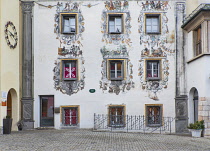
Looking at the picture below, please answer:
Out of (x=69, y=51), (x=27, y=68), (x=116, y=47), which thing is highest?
(x=116, y=47)

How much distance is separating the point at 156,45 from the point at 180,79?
2.51 m

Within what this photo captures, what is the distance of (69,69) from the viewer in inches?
807

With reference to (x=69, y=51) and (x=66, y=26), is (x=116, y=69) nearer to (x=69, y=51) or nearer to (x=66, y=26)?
(x=69, y=51)

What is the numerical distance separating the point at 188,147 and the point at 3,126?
9.21 meters

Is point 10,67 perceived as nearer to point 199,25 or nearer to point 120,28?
point 120,28

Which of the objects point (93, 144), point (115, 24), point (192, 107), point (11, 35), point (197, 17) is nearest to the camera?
point (93, 144)

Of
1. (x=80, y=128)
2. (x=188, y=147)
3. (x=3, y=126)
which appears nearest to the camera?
(x=188, y=147)

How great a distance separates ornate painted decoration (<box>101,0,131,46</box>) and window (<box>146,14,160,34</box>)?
1190 mm

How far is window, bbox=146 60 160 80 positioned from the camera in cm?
2047

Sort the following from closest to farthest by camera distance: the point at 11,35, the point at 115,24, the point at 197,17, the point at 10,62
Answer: the point at 197,17
the point at 10,62
the point at 11,35
the point at 115,24

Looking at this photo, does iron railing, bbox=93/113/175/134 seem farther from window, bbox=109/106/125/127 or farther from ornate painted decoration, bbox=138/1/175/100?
ornate painted decoration, bbox=138/1/175/100

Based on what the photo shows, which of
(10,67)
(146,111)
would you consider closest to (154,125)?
(146,111)

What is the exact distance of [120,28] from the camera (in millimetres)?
20594

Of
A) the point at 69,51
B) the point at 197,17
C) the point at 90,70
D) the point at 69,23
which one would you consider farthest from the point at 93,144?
the point at 69,23
